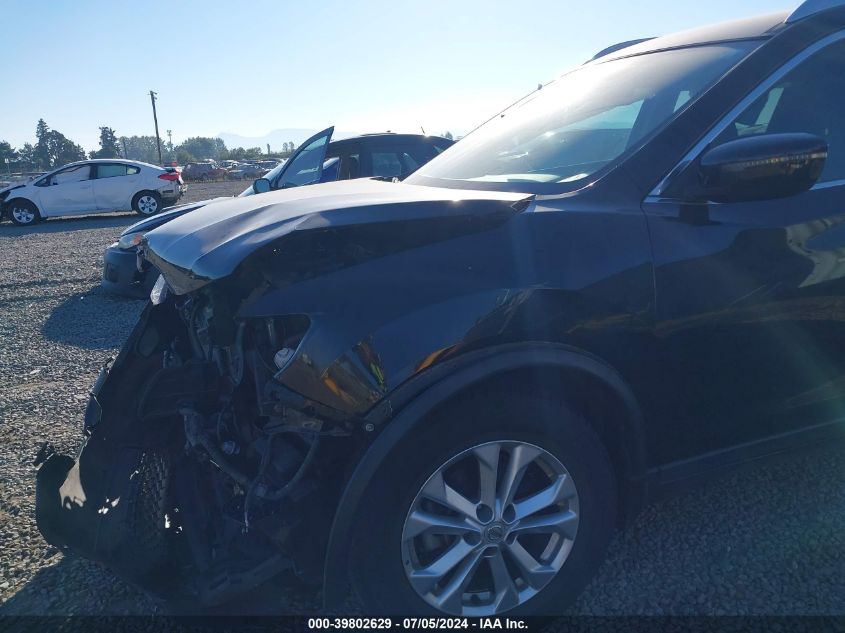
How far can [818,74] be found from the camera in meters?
2.25

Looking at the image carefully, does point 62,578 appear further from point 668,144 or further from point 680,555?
point 668,144

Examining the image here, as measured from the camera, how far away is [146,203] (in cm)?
1653

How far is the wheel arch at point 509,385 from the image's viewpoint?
1.68 m

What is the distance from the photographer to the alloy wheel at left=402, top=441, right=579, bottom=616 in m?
1.82

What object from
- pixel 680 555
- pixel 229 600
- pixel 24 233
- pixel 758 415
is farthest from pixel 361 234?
pixel 24 233

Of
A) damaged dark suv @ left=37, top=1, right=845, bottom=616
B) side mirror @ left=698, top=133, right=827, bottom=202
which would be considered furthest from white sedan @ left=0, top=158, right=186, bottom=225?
side mirror @ left=698, top=133, right=827, bottom=202

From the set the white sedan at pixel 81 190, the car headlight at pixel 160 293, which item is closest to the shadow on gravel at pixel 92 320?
A: the car headlight at pixel 160 293

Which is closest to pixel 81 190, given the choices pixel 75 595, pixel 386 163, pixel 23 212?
pixel 23 212

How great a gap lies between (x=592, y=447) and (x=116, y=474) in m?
1.72

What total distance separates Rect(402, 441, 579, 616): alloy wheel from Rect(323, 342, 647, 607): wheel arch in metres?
0.20

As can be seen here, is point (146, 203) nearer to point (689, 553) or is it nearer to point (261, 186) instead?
point (261, 186)

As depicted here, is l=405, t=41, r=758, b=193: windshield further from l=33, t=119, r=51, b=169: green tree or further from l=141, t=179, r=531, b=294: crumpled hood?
l=33, t=119, r=51, b=169: green tree

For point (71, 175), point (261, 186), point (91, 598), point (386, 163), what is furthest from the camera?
point (71, 175)

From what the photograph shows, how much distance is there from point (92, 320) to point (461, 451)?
573 centimetres
